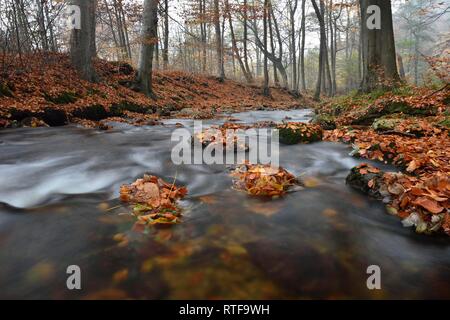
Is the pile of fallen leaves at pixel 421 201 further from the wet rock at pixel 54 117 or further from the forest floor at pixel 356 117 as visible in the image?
the wet rock at pixel 54 117

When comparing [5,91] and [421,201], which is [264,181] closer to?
[421,201]

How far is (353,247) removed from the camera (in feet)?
8.43

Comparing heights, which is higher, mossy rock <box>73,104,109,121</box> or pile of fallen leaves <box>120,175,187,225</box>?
mossy rock <box>73,104,109,121</box>

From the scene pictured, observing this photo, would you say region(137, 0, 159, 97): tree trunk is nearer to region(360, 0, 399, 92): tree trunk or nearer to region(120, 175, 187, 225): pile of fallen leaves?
region(360, 0, 399, 92): tree trunk

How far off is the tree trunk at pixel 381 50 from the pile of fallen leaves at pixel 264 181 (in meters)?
7.04

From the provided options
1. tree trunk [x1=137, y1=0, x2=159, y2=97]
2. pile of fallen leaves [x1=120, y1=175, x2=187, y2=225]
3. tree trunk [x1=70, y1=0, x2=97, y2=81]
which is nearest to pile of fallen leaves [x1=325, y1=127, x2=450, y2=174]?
pile of fallen leaves [x1=120, y1=175, x2=187, y2=225]

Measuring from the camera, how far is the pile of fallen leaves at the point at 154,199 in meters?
2.92

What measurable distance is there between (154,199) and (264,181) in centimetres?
129

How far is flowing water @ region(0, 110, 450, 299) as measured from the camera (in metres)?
2.07

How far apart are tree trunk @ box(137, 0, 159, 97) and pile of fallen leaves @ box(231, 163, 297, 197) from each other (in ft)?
32.8

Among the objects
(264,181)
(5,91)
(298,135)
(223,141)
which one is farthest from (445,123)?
(5,91)

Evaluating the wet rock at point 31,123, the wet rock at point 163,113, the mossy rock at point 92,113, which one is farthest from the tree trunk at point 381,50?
the wet rock at point 31,123

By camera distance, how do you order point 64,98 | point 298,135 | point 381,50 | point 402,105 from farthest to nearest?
point 381,50
point 64,98
point 402,105
point 298,135

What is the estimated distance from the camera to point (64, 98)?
9.46 meters
